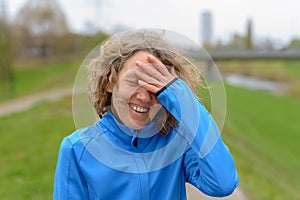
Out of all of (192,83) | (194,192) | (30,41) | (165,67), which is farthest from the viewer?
(30,41)

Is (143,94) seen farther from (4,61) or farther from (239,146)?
(4,61)

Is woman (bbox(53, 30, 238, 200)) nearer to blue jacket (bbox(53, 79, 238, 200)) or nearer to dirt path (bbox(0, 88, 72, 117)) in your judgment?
blue jacket (bbox(53, 79, 238, 200))

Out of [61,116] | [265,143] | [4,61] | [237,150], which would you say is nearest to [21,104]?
[4,61]

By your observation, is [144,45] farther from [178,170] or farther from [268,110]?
[268,110]

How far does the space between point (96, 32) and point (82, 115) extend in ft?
159

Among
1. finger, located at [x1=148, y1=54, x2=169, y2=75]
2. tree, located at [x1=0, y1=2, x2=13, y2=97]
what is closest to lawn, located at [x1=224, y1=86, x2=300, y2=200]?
finger, located at [x1=148, y1=54, x2=169, y2=75]

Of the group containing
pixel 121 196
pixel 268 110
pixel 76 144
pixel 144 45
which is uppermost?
pixel 144 45

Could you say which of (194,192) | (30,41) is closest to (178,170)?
(194,192)

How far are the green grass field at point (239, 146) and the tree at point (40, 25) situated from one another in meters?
23.8

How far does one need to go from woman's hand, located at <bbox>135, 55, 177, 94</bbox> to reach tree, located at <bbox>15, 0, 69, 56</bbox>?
50147mm

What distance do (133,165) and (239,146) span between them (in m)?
13.7

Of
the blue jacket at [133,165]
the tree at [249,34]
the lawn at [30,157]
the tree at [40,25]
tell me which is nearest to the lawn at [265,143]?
the lawn at [30,157]

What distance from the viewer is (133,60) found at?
5.64 feet

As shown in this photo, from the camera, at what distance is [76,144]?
1757 mm
